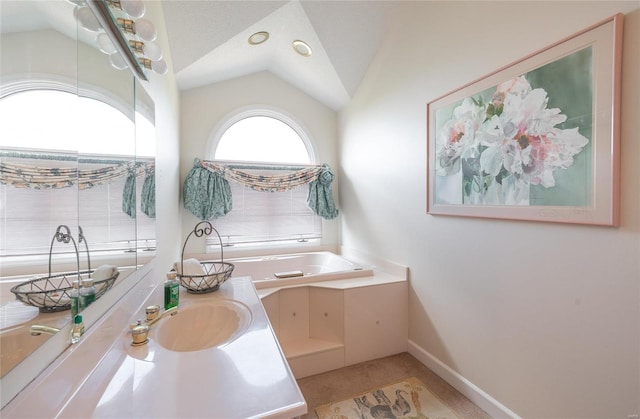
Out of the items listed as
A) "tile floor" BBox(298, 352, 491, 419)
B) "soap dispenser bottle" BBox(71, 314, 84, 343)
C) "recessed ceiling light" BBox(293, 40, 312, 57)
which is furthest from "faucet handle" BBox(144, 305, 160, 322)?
"recessed ceiling light" BBox(293, 40, 312, 57)

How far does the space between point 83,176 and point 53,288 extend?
12.6 inches

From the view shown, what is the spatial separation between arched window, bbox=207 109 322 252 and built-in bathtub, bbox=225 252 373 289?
284 millimetres

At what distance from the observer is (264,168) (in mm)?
2979

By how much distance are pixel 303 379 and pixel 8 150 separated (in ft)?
6.39

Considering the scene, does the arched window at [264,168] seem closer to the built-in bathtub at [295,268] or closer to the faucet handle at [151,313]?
the built-in bathtub at [295,268]

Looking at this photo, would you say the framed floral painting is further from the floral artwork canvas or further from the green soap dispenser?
the green soap dispenser

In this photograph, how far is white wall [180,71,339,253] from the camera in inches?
107

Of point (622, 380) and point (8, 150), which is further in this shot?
point (622, 380)

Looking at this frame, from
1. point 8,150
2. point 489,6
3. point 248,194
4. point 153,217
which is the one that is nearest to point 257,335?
point 8,150

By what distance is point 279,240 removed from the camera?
3135mm

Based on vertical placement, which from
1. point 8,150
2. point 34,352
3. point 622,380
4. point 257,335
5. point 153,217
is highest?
point 8,150

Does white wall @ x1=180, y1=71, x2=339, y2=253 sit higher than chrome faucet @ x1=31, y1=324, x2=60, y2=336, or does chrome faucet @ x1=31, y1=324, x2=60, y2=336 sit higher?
white wall @ x1=180, y1=71, x2=339, y2=253

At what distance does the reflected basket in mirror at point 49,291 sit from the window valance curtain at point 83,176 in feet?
0.69

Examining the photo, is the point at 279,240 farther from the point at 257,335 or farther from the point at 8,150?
the point at 8,150
